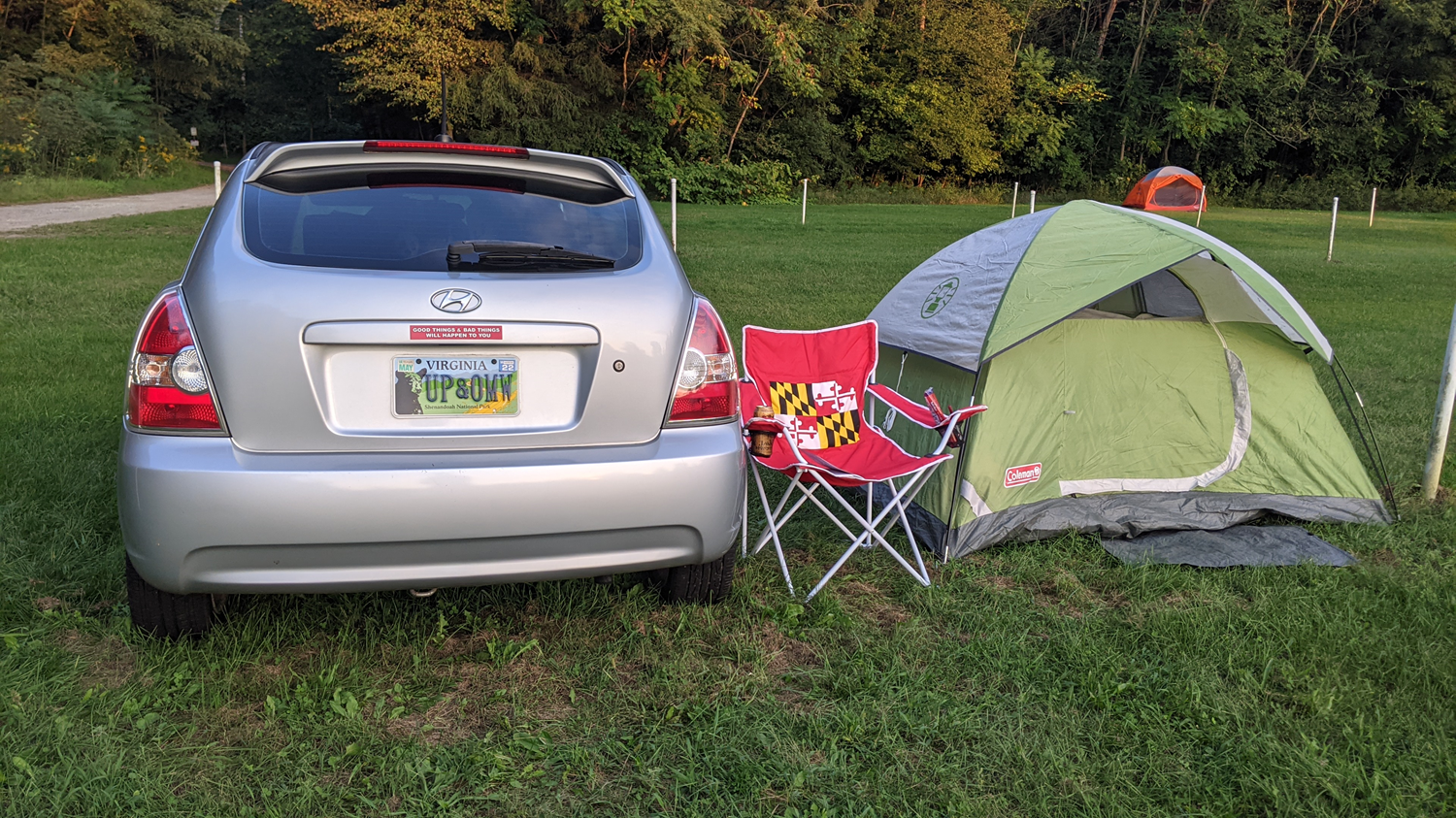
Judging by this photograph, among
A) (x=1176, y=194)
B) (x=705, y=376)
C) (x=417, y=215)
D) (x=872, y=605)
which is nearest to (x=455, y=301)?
(x=417, y=215)

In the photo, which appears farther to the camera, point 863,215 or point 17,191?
point 863,215

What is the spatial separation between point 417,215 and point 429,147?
255 millimetres

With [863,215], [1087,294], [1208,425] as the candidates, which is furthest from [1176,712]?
[863,215]

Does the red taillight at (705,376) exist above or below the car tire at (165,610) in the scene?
above

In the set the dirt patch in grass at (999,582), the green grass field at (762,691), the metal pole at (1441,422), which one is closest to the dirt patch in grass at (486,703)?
the green grass field at (762,691)

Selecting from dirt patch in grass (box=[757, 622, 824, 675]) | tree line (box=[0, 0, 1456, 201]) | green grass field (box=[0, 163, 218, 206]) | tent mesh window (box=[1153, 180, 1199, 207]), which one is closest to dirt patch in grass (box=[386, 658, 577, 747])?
dirt patch in grass (box=[757, 622, 824, 675])

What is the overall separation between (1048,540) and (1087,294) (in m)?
1.04

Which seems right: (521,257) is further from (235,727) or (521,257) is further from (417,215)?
(235,727)

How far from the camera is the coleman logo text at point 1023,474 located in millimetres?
4035

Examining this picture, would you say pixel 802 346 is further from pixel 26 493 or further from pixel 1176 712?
pixel 26 493

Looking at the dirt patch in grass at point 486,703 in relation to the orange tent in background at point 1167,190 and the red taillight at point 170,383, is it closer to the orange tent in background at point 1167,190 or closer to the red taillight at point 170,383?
the red taillight at point 170,383

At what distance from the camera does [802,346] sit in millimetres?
4219

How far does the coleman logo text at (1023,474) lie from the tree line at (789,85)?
83.1ft

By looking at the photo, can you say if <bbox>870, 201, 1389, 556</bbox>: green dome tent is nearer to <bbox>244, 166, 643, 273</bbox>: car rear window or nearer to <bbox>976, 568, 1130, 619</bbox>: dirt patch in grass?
<bbox>976, 568, 1130, 619</bbox>: dirt patch in grass
